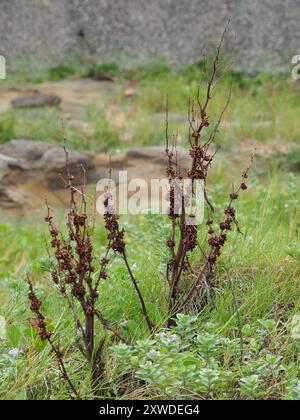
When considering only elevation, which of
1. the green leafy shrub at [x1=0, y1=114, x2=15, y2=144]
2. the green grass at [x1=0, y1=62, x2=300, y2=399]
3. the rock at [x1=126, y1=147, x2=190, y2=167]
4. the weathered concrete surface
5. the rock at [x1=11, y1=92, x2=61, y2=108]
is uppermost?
the weathered concrete surface

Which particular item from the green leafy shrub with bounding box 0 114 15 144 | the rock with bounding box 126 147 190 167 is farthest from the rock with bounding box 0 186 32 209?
the rock with bounding box 126 147 190 167

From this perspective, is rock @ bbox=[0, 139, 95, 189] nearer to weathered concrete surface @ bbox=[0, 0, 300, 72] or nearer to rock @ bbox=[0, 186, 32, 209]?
rock @ bbox=[0, 186, 32, 209]

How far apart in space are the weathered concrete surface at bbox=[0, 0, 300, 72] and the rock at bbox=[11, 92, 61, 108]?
2.10m

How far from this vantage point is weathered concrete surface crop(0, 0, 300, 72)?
36.6 ft

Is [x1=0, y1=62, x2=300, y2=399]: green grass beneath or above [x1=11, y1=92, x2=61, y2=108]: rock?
beneath

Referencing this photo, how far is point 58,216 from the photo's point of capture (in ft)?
23.2

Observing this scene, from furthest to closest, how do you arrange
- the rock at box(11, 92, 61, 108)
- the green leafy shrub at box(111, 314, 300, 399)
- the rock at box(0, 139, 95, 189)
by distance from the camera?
the rock at box(11, 92, 61, 108), the rock at box(0, 139, 95, 189), the green leafy shrub at box(111, 314, 300, 399)

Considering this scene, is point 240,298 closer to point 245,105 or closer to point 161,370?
point 161,370

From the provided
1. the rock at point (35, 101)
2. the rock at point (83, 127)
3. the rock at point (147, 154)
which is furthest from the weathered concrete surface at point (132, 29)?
the rock at point (147, 154)

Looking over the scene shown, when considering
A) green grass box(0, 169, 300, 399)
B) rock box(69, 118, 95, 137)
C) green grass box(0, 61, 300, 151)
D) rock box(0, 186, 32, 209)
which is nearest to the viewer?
green grass box(0, 169, 300, 399)

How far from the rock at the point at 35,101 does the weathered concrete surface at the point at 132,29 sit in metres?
2.10

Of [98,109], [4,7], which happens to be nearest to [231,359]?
[98,109]

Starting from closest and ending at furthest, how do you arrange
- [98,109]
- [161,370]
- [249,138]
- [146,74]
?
[161,370] → [249,138] → [98,109] → [146,74]
